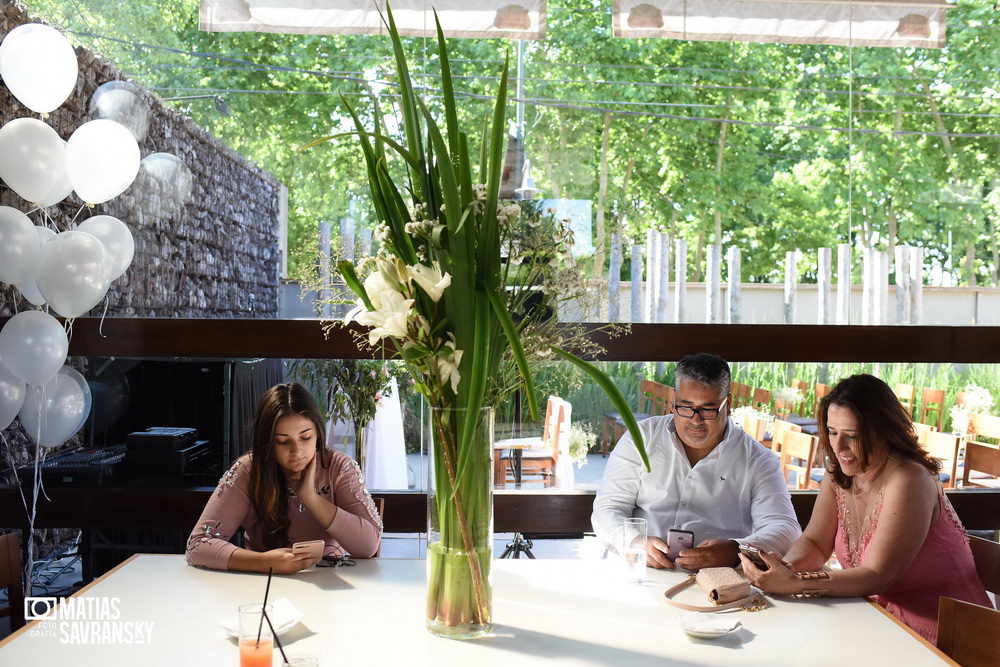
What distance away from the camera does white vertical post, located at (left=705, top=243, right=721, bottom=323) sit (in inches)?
161

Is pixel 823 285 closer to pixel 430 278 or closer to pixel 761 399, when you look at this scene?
pixel 761 399

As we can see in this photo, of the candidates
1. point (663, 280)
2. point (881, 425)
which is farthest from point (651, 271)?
point (881, 425)

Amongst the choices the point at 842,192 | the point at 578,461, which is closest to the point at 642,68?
the point at 842,192

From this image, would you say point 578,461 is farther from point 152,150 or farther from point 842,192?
point 152,150

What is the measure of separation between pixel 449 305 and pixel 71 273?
6.72 feet

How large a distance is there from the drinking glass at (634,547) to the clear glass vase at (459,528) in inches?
17.4

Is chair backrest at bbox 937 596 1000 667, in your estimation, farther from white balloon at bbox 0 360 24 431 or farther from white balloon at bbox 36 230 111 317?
white balloon at bbox 0 360 24 431

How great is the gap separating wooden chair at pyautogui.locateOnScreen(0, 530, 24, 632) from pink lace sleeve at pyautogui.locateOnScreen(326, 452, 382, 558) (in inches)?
32.2

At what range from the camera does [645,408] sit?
363 centimetres

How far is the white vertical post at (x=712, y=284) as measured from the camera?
13.4 feet

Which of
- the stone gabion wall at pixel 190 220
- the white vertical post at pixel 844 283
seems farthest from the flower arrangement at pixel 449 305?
A: the white vertical post at pixel 844 283

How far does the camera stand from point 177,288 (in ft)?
14.1

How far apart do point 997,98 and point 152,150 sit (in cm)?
408

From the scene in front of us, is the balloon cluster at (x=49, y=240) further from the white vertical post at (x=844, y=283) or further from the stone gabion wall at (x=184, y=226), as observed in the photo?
the white vertical post at (x=844, y=283)
